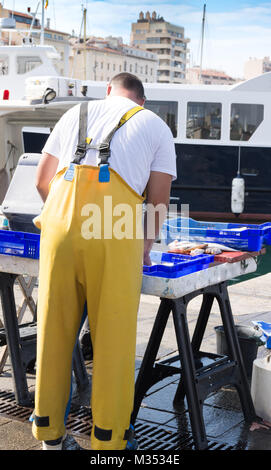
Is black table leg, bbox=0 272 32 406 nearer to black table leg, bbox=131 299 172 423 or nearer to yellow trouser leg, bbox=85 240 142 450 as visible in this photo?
black table leg, bbox=131 299 172 423

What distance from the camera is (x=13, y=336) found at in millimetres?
4395

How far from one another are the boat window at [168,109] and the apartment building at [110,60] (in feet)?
349

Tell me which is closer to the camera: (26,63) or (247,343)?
(247,343)

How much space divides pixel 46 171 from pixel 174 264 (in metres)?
0.83

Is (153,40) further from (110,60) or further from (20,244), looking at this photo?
(20,244)

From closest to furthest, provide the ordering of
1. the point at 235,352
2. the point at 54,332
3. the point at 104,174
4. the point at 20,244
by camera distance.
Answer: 1. the point at 104,174
2. the point at 54,332
3. the point at 20,244
4. the point at 235,352

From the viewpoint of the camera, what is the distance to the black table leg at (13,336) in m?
4.32

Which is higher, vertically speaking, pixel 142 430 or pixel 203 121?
pixel 203 121

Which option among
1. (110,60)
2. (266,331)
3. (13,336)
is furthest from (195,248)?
(110,60)

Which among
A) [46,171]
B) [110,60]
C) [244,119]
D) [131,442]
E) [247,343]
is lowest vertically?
[131,442]

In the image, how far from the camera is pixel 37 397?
356 cm

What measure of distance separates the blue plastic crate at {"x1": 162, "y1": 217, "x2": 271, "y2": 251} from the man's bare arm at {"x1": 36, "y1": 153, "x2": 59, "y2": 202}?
41.2 inches

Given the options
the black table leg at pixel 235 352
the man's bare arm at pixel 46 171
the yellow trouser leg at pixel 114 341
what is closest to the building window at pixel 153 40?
the black table leg at pixel 235 352
